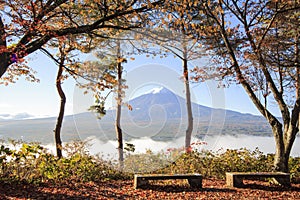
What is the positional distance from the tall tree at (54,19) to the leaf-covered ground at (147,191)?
79.9 inches

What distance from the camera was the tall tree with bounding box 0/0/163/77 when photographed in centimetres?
489

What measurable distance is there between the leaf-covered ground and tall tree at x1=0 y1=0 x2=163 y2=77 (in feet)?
6.66

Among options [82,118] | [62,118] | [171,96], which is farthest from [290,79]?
[62,118]

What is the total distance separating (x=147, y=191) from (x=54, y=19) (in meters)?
4.02

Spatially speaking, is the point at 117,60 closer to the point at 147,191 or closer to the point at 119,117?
the point at 119,117

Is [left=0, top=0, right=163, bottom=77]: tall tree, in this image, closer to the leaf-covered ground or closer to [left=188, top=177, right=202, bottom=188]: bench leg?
the leaf-covered ground

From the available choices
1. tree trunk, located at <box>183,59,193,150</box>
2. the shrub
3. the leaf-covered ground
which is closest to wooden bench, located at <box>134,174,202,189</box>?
the leaf-covered ground

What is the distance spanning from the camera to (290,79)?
748cm

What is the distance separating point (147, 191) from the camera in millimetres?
4910

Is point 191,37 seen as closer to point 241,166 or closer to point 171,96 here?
point 171,96

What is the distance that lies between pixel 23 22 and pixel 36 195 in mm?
2732

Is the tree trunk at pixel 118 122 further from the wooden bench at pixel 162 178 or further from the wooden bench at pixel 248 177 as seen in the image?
the wooden bench at pixel 248 177

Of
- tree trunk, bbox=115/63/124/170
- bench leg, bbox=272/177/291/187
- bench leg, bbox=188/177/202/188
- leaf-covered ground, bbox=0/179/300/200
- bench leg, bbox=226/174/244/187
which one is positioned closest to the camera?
leaf-covered ground, bbox=0/179/300/200

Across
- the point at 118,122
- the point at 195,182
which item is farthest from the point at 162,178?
the point at 118,122
